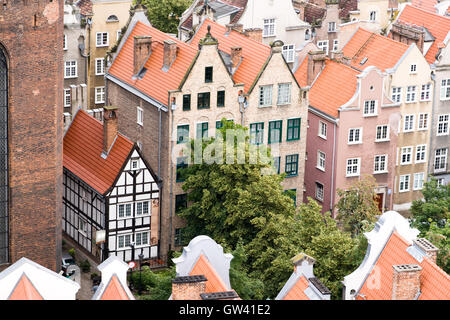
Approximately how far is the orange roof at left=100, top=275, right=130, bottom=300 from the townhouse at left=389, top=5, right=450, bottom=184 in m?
48.5

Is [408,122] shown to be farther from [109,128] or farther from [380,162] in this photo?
[109,128]

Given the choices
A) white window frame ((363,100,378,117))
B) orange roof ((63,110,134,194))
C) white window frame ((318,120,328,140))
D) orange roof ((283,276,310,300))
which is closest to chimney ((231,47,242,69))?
white window frame ((318,120,328,140))

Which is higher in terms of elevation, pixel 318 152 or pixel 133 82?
pixel 133 82

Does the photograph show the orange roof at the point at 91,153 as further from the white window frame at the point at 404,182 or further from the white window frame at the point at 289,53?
the white window frame at the point at 404,182

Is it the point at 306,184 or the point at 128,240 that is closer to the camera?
the point at 128,240

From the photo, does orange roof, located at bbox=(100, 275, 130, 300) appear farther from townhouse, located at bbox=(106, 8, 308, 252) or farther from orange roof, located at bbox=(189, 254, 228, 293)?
townhouse, located at bbox=(106, 8, 308, 252)

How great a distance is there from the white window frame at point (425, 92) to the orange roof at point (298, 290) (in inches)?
1562

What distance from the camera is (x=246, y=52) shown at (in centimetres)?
8994

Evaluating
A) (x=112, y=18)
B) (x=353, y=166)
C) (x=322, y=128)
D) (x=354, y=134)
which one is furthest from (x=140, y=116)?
(x=112, y=18)

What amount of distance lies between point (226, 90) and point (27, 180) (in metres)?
16.4

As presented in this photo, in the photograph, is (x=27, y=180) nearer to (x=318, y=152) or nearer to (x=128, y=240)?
(x=128, y=240)

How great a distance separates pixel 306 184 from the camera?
96.5 meters
